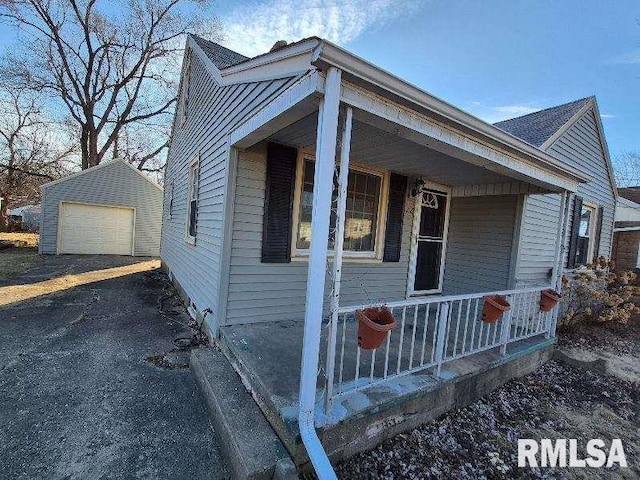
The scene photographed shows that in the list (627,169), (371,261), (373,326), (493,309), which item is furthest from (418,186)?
(627,169)

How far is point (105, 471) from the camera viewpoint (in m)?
2.13

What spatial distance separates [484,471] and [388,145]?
10.4ft

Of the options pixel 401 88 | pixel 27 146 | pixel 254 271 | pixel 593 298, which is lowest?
pixel 593 298

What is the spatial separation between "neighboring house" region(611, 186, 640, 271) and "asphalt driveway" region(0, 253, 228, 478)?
15.1 metres

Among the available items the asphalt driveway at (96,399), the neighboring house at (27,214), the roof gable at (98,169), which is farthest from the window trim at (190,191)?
the neighboring house at (27,214)

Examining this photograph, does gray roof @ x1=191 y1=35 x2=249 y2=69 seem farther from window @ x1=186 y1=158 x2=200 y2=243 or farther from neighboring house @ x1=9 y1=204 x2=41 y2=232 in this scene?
neighboring house @ x1=9 y1=204 x2=41 y2=232

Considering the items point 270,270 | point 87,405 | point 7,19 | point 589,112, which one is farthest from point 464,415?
point 7,19

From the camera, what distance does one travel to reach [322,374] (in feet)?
9.09

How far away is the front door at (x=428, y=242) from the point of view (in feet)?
17.9

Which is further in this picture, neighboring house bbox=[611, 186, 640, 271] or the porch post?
neighboring house bbox=[611, 186, 640, 271]

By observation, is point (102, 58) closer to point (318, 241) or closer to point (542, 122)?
point (542, 122)

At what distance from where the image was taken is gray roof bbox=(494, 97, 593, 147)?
6.32 m

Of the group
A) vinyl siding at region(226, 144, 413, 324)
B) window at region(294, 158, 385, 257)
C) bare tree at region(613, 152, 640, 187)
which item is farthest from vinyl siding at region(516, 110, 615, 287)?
bare tree at region(613, 152, 640, 187)

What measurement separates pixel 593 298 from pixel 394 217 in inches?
185
